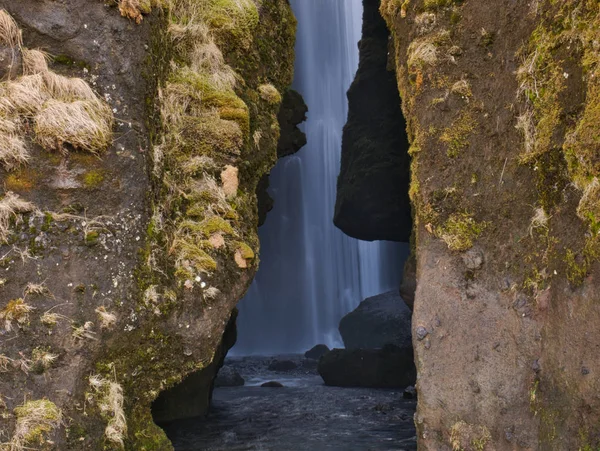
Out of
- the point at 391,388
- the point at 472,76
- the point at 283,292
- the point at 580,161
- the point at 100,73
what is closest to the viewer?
the point at 580,161

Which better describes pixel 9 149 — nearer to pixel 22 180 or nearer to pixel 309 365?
pixel 22 180

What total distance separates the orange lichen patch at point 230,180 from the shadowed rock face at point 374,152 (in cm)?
1188

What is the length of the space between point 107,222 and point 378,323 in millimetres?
24803

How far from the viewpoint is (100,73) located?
19.5 feet

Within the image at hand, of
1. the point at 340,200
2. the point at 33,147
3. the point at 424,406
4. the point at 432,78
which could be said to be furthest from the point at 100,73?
the point at 340,200

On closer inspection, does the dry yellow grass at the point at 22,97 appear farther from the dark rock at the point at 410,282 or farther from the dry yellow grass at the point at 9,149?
the dark rock at the point at 410,282

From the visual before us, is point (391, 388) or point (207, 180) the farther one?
point (391, 388)

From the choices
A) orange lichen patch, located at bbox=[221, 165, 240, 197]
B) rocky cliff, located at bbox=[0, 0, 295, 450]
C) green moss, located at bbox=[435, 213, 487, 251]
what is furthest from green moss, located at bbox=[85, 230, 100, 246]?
green moss, located at bbox=[435, 213, 487, 251]

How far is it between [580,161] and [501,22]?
2588 millimetres

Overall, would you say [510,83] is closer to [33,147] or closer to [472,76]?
[472,76]

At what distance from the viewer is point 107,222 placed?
5.62 meters

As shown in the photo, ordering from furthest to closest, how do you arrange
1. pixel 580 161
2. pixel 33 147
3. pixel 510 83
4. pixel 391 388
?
1. pixel 391 388
2. pixel 510 83
3. pixel 33 147
4. pixel 580 161

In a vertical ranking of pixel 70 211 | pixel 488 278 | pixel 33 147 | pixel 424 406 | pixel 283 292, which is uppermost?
pixel 33 147

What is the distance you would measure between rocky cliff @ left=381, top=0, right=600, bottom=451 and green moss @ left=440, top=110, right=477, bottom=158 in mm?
14
